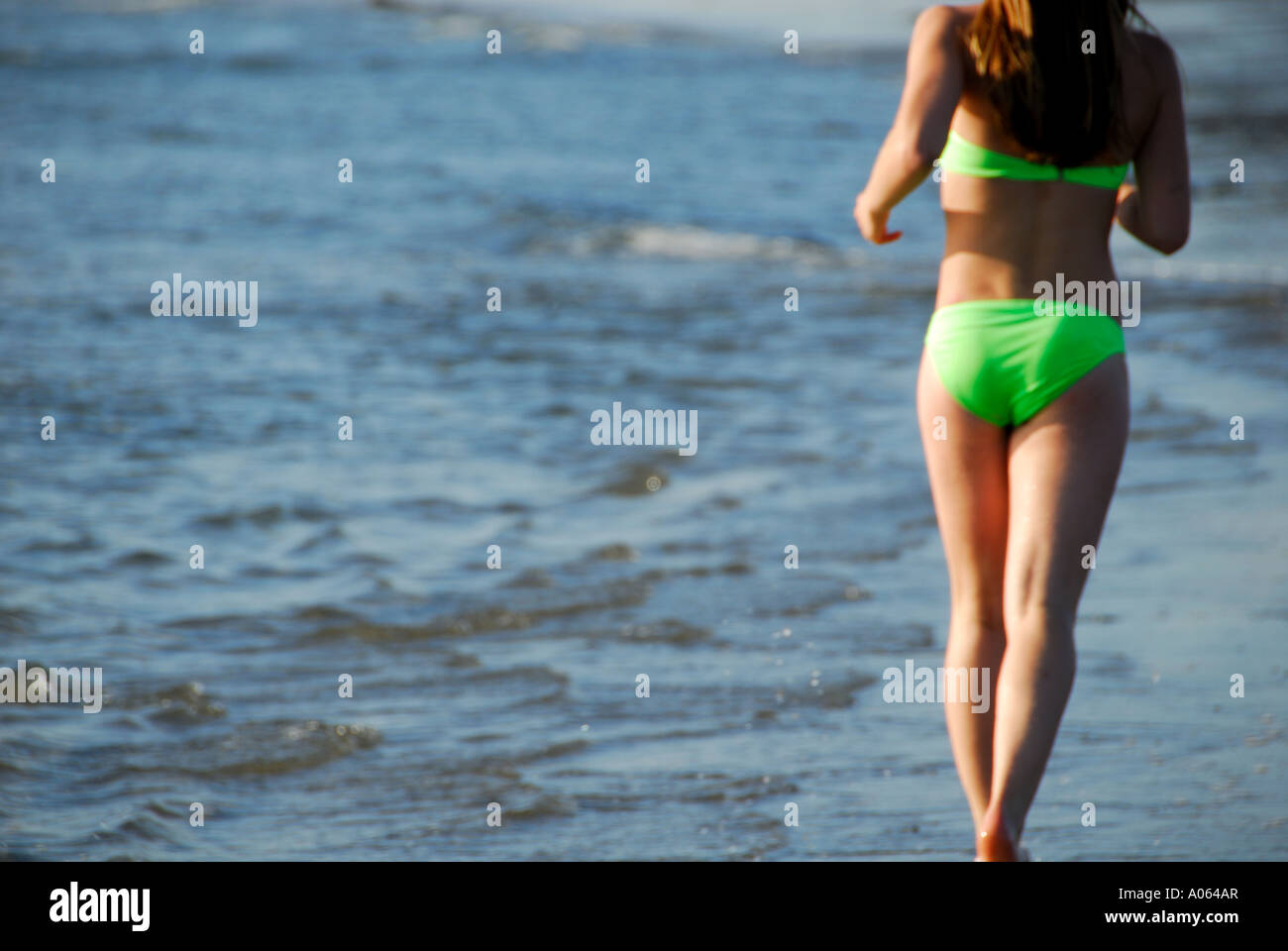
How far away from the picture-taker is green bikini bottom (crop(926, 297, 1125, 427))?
2.86 metres

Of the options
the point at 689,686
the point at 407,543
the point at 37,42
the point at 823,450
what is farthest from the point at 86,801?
the point at 37,42

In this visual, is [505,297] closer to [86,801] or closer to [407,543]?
[407,543]

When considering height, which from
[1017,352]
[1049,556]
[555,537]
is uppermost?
[555,537]

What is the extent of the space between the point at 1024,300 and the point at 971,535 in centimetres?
47

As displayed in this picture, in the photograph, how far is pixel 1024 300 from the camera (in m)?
2.89

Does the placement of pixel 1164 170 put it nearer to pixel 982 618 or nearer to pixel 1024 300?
pixel 1024 300

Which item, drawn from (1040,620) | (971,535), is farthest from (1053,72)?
(1040,620)

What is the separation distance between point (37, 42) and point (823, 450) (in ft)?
76.0

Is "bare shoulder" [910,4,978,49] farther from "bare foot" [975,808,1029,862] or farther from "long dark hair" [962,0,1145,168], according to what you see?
"bare foot" [975,808,1029,862]

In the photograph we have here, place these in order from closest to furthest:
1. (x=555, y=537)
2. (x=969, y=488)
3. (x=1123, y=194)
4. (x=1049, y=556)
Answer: (x=1049, y=556)
(x=969, y=488)
(x=1123, y=194)
(x=555, y=537)

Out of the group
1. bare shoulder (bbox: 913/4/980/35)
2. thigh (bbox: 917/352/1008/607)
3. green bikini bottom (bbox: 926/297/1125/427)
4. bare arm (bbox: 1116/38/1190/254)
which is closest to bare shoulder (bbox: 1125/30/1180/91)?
bare arm (bbox: 1116/38/1190/254)

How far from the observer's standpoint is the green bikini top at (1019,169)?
9.34 ft

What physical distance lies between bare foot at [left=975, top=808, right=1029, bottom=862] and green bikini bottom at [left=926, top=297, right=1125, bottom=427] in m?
0.76

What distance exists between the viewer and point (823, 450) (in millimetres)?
7000
